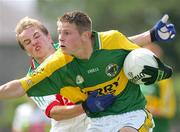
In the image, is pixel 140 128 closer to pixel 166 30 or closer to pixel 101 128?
pixel 101 128

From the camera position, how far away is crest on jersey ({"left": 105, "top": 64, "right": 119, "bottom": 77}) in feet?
30.6

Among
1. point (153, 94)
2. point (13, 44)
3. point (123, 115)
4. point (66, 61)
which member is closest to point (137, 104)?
point (123, 115)

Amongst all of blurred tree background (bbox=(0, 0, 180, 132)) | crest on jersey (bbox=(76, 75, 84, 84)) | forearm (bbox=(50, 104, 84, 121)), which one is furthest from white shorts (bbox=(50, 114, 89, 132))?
blurred tree background (bbox=(0, 0, 180, 132))

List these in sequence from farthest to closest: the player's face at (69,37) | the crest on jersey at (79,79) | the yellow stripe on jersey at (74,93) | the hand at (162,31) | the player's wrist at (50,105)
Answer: the player's wrist at (50,105), the hand at (162,31), the yellow stripe on jersey at (74,93), the crest on jersey at (79,79), the player's face at (69,37)

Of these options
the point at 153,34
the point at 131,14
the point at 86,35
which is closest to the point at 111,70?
the point at 86,35

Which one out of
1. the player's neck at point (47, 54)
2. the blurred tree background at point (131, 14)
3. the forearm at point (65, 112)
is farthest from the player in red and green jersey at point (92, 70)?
the blurred tree background at point (131, 14)

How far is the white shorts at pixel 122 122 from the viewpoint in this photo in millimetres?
9383

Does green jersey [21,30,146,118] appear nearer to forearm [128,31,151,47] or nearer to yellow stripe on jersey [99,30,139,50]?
yellow stripe on jersey [99,30,139,50]

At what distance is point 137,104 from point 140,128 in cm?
25

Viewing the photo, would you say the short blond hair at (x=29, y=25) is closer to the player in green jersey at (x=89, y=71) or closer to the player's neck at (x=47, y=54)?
the player's neck at (x=47, y=54)

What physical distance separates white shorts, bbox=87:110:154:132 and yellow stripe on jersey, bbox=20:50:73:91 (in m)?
0.70

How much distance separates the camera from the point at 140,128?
941cm

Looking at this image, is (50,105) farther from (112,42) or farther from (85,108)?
(112,42)

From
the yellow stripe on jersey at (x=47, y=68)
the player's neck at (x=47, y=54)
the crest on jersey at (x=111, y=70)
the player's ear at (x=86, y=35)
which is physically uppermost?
the player's ear at (x=86, y=35)
